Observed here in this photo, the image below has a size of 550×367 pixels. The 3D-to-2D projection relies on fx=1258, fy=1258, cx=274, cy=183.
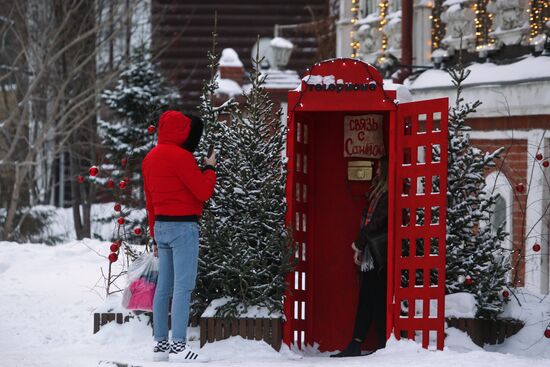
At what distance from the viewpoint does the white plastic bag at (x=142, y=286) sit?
9281mm

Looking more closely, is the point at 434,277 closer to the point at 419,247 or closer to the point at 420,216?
the point at 419,247

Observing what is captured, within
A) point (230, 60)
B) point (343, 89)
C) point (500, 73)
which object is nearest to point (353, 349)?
point (343, 89)

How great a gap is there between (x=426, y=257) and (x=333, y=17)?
49.0 feet

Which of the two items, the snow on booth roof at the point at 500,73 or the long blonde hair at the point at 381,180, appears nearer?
the long blonde hair at the point at 381,180

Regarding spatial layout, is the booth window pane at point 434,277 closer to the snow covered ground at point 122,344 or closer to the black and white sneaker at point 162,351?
the snow covered ground at point 122,344

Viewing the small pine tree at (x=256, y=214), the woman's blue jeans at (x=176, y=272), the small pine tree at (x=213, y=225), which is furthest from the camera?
the small pine tree at (x=213, y=225)

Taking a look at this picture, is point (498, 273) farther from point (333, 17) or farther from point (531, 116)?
point (333, 17)

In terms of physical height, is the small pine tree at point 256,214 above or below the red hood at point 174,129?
below

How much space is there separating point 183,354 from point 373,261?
1.78 metres

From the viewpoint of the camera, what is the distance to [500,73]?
13.6 meters

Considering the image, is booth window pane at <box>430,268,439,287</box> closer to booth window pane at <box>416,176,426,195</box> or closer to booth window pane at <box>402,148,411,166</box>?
booth window pane at <box>416,176,426,195</box>

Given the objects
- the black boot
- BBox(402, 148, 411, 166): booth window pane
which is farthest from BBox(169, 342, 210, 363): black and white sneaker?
BBox(402, 148, 411, 166): booth window pane

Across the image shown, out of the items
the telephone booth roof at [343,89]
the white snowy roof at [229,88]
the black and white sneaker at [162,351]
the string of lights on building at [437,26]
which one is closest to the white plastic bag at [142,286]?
the black and white sneaker at [162,351]

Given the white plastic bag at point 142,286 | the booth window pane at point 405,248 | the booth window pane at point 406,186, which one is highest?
the booth window pane at point 406,186
